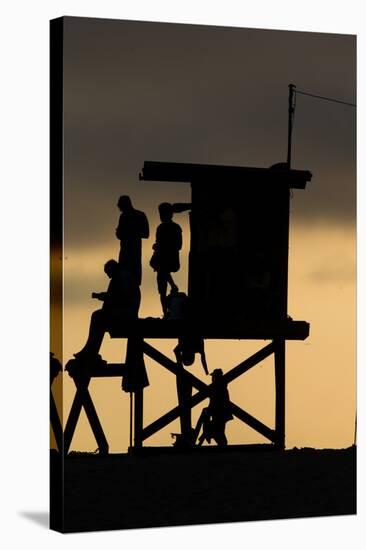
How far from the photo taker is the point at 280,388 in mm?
12195

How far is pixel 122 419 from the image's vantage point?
38.4 ft

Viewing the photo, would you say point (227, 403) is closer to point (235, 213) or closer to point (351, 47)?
point (235, 213)

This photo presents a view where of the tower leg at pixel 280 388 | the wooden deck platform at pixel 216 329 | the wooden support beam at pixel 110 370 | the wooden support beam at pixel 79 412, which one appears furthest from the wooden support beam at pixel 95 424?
the tower leg at pixel 280 388

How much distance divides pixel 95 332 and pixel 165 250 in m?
0.73

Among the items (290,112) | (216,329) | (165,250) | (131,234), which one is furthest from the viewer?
(290,112)

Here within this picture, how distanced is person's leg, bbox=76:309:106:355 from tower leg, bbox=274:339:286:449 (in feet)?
4.23

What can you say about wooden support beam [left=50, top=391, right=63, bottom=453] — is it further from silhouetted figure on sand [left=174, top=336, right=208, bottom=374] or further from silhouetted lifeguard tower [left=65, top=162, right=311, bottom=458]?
silhouetted figure on sand [left=174, top=336, right=208, bottom=374]

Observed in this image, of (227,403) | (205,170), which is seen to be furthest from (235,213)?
(227,403)

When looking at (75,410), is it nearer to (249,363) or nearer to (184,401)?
(184,401)

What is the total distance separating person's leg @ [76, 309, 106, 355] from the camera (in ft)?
37.9

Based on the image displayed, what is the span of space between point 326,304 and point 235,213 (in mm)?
888

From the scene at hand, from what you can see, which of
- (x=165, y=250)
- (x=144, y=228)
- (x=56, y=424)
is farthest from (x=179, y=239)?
(x=56, y=424)

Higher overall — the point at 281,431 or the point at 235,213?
the point at 235,213

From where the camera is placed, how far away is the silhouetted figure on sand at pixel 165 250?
11805 mm
